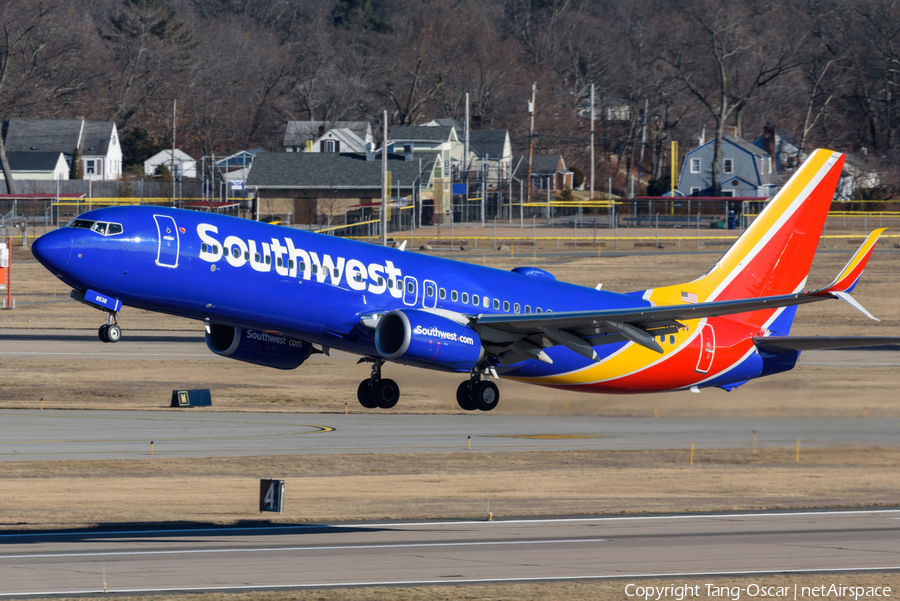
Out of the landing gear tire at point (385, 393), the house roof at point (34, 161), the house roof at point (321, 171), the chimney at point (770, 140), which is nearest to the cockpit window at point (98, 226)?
the landing gear tire at point (385, 393)

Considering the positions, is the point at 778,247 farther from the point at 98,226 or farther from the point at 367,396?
the point at 98,226

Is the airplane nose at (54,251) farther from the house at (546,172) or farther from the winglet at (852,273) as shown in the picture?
the house at (546,172)

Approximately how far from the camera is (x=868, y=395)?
63469mm

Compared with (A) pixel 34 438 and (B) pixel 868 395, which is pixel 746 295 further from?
(A) pixel 34 438

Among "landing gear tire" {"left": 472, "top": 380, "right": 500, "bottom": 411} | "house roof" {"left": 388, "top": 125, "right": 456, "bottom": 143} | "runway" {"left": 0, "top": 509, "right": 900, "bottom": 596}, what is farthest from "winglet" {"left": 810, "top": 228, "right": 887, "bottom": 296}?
"house roof" {"left": 388, "top": 125, "right": 456, "bottom": 143}

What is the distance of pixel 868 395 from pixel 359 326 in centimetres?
3808

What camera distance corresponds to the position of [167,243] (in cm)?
3456

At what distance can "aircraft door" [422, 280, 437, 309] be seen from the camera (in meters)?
39.8

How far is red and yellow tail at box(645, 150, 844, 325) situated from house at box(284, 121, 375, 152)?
134 metres

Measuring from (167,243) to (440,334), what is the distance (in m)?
9.70

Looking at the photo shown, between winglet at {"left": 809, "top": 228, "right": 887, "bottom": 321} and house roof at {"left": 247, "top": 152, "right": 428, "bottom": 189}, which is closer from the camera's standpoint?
winglet at {"left": 809, "top": 228, "right": 887, "bottom": 321}

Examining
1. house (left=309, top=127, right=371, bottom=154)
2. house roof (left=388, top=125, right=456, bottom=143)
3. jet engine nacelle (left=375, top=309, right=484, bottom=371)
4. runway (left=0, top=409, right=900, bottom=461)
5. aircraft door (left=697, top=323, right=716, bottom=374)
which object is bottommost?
runway (left=0, top=409, right=900, bottom=461)

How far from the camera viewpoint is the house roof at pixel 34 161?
568 feet

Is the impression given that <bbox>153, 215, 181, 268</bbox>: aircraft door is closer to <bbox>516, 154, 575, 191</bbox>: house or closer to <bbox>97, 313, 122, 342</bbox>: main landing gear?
<bbox>97, 313, 122, 342</bbox>: main landing gear
